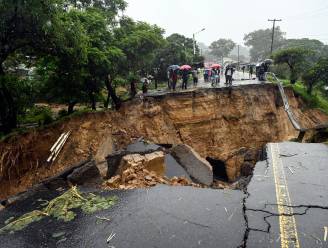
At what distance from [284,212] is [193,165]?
6111 mm

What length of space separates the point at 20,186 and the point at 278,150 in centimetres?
995

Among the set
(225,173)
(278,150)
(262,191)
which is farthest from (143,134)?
(262,191)

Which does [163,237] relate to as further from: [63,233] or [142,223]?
[63,233]

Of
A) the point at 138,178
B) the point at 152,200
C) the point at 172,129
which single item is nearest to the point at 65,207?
the point at 152,200

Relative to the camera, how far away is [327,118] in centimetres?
2372

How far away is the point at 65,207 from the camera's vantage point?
21.6 ft

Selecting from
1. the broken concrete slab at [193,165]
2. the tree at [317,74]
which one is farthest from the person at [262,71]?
the broken concrete slab at [193,165]

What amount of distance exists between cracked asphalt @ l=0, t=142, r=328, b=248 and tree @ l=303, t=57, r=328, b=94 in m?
19.9

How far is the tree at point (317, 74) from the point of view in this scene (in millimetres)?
24609

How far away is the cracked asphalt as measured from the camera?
4.91m

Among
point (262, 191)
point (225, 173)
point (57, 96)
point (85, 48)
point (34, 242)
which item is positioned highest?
point (85, 48)

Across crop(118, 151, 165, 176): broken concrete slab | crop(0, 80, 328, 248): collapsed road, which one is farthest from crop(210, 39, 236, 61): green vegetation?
crop(118, 151, 165, 176): broken concrete slab

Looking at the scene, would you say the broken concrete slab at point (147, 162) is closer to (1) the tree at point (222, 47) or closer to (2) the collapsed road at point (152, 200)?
(2) the collapsed road at point (152, 200)

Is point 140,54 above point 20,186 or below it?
above
